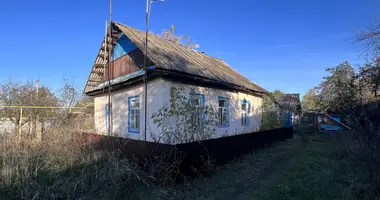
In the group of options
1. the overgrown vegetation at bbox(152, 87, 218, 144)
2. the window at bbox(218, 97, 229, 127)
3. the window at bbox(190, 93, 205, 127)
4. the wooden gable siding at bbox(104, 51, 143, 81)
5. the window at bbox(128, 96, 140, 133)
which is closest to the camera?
the overgrown vegetation at bbox(152, 87, 218, 144)

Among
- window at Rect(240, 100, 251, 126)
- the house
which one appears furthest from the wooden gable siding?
window at Rect(240, 100, 251, 126)

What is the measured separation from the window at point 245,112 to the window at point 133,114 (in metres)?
6.07

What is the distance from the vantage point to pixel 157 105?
780 centimetres

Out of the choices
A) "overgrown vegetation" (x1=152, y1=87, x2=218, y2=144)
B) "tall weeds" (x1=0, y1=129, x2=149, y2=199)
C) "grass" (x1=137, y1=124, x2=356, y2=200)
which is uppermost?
"overgrown vegetation" (x1=152, y1=87, x2=218, y2=144)

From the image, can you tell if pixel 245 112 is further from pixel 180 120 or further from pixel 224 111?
pixel 180 120

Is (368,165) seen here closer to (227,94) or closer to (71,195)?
(71,195)

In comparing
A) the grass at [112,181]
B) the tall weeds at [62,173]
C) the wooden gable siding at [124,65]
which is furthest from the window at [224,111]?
A: the tall weeds at [62,173]

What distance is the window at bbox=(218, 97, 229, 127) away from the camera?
1042 cm

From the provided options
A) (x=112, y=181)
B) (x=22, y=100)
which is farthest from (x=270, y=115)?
(x=22, y=100)

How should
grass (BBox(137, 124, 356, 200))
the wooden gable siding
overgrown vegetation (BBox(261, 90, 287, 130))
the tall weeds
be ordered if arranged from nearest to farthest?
the tall weeds, grass (BBox(137, 124, 356, 200)), the wooden gable siding, overgrown vegetation (BBox(261, 90, 287, 130))

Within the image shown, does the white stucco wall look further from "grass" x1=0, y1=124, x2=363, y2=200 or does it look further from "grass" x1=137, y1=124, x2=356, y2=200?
"grass" x1=137, y1=124, x2=356, y2=200

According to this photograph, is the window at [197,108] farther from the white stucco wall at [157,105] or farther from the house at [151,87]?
the white stucco wall at [157,105]

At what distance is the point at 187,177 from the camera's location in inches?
206

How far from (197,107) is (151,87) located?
1.93 meters
